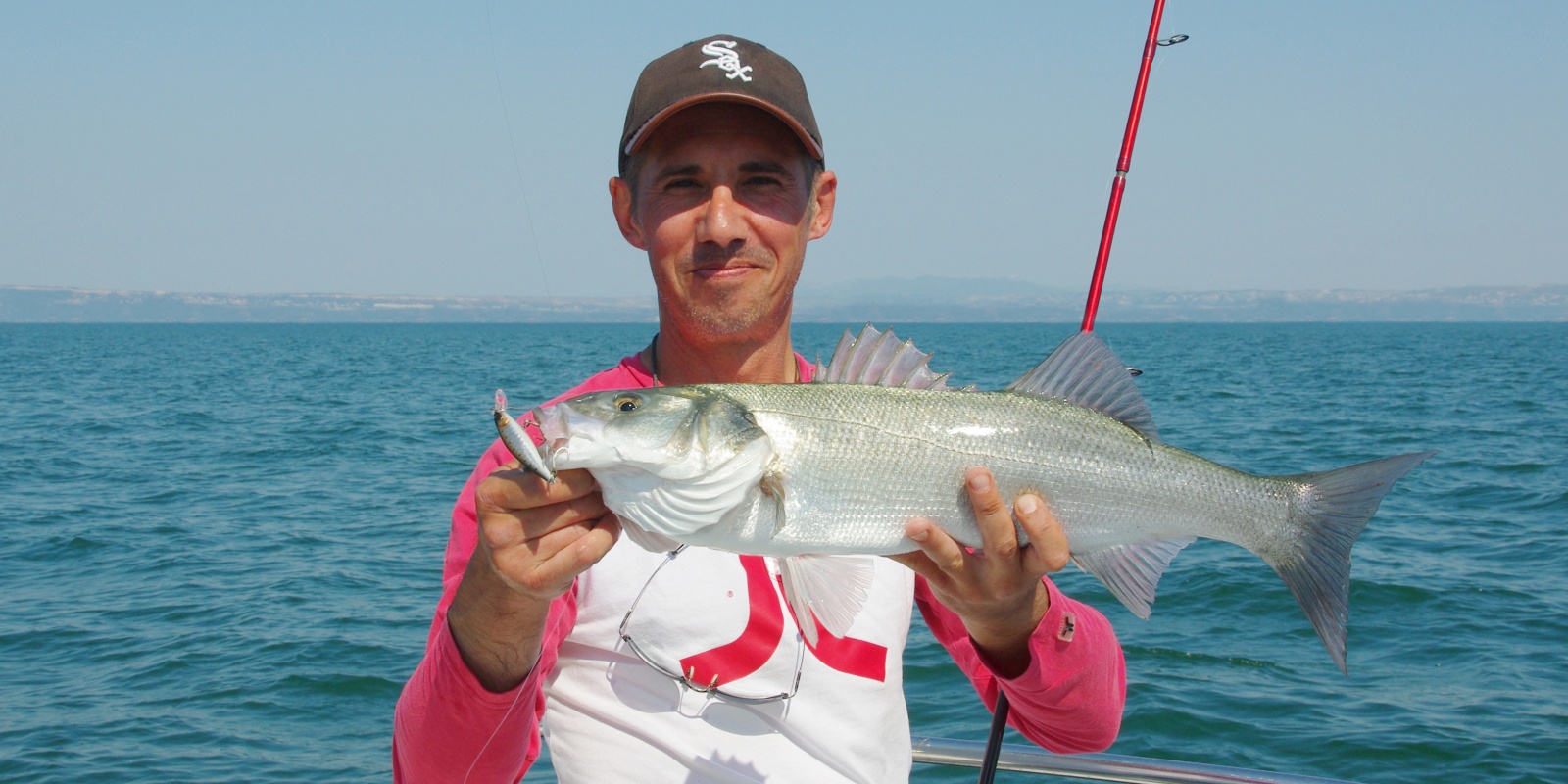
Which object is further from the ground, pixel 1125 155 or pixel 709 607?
pixel 1125 155

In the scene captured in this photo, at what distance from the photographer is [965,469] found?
3.01 meters

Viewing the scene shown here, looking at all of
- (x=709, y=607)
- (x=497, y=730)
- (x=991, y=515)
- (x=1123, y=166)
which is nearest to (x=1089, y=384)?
(x=991, y=515)

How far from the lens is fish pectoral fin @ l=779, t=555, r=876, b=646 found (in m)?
3.04

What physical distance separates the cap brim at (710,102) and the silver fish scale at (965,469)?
81cm

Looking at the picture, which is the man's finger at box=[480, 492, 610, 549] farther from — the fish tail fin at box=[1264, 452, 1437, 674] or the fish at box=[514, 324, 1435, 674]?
the fish tail fin at box=[1264, 452, 1437, 674]

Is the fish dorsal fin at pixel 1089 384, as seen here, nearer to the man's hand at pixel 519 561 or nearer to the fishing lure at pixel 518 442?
the man's hand at pixel 519 561

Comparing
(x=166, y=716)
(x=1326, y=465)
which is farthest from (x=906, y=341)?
(x=1326, y=465)

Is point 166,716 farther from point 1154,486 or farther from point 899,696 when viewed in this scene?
point 1154,486

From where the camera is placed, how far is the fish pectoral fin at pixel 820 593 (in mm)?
3037

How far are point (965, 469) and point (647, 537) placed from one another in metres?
0.86

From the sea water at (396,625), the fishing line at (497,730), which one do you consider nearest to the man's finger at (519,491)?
the fishing line at (497,730)

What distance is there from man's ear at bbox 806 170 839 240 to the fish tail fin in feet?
5.43

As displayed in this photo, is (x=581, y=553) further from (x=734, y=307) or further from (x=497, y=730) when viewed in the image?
(x=734, y=307)

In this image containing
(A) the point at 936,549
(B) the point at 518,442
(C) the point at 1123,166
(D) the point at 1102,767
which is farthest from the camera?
(C) the point at 1123,166
